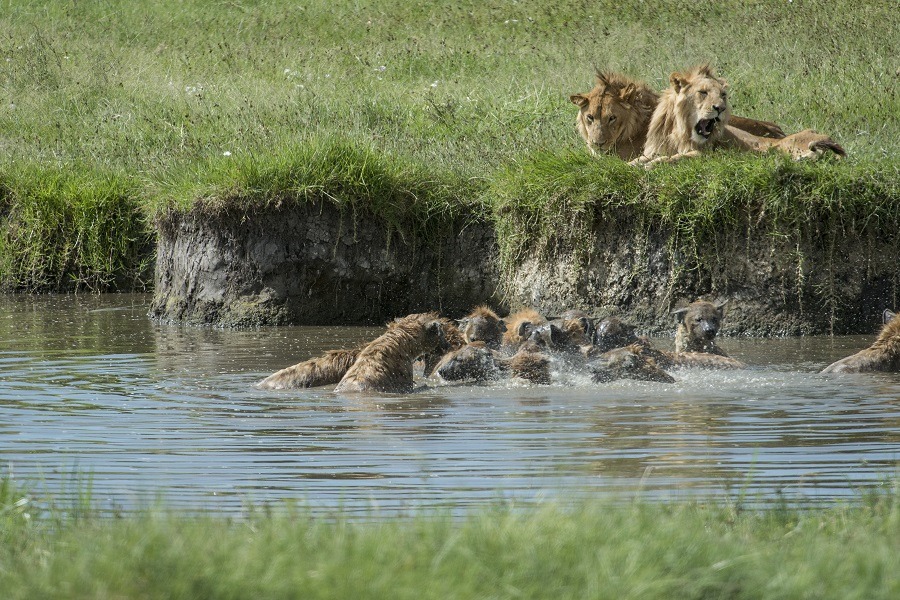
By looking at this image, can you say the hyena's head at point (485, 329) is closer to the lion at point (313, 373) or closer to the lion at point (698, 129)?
the lion at point (313, 373)

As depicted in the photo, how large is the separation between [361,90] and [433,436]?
15.4m

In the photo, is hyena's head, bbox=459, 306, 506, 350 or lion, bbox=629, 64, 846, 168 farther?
lion, bbox=629, 64, 846, 168

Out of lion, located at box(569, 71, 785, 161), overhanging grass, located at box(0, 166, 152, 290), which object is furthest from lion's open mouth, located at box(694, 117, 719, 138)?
overhanging grass, located at box(0, 166, 152, 290)

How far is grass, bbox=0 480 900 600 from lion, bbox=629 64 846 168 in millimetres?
8982

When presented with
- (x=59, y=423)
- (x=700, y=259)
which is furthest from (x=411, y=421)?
(x=700, y=259)

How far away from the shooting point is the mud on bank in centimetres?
1218

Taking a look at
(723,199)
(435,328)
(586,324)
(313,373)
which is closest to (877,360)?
(586,324)

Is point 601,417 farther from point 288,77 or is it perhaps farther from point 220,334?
point 288,77

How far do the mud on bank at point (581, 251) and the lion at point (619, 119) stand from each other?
1036 millimetres

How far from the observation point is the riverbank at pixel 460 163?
12266 mm

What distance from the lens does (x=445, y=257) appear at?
45.8 ft

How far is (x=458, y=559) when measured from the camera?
3848mm

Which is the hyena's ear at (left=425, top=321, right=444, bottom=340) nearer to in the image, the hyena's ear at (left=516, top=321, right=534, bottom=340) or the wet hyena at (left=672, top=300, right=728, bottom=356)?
the hyena's ear at (left=516, top=321, right=534, bottom=340)

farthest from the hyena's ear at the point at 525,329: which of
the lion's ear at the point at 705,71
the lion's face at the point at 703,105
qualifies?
the lion's ear at the point at 705,71
